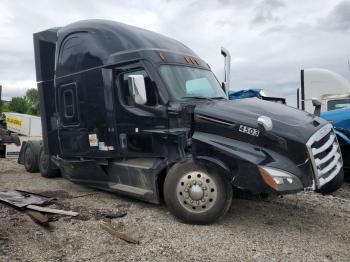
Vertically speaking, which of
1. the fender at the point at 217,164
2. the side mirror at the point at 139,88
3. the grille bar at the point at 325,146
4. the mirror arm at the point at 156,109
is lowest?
the fender at the point at 217,164

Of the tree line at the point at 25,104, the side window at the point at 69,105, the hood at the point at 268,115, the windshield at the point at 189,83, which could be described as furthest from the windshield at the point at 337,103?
the tree line at the point at 25,104

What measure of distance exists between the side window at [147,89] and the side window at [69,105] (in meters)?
1.21

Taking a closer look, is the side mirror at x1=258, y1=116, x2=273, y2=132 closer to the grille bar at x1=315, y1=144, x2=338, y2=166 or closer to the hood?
the hood

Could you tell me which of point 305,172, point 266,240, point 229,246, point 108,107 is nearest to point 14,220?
point 108,107

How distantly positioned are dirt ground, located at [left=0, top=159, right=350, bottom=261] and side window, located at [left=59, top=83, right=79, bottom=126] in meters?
1.40

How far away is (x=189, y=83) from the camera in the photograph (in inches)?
245

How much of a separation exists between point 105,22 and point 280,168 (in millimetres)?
3960

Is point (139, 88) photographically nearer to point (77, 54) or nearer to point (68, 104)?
point (77, 54)

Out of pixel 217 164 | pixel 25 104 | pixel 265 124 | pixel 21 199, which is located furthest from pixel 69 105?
pixel 25 104

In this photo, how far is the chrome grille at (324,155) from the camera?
4929mm

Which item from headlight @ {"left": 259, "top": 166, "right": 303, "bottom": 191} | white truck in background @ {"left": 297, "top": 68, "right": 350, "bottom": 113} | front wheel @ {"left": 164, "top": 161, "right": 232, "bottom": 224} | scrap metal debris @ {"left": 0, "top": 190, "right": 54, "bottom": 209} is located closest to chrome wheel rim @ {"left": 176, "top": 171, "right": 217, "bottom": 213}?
front wheel @ {"left": 164, "top": 161, "right": 232, "bottom": 224}

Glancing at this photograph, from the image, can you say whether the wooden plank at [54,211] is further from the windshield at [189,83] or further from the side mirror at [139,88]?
the windshield at [189,83]

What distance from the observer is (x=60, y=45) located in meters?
7.46

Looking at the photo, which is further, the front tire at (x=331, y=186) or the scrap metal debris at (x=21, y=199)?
the scrap metal debris at (x=21, y=199)
